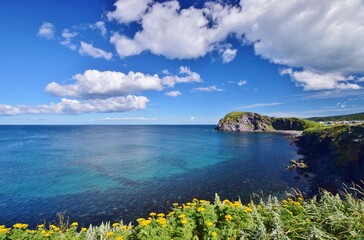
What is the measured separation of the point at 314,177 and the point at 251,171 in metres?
13.4

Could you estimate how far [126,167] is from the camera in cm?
5412

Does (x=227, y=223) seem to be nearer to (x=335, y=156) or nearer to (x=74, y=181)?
(x=74, y=181)

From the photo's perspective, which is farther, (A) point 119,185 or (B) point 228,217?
(A) point 119,185

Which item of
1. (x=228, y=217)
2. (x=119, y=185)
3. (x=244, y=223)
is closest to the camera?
(x=244, y=223)

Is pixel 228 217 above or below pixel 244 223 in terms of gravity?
above

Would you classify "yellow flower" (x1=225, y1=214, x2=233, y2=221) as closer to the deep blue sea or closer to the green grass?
the green grass

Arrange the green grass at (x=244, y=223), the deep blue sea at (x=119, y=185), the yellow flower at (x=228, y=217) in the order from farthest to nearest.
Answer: the deep blue sea at (x=119, y=185), the yellow flower at (x=228, y=217), the green grass at (x=244, y=223)

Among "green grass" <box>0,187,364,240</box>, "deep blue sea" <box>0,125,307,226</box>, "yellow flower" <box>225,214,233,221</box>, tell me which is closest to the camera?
"green grass" <box>0,187,364,240</box>

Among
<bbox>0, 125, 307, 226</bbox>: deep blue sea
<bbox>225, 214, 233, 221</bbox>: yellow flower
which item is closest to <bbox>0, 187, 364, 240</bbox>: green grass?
<bbox>225, 214, 233, 221</bbox>: yellow flower

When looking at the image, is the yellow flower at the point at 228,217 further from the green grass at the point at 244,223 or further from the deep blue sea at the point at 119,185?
the deep blue sea at the point at 119,185

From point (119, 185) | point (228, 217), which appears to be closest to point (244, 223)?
point (228, 217)

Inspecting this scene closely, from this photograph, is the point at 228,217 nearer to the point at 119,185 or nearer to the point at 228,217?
the point at 228,217

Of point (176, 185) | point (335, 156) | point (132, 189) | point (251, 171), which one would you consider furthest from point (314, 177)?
point (132, 189)

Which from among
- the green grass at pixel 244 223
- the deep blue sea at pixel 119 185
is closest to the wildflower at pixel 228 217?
the green grass at pixel 244 223
